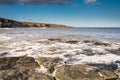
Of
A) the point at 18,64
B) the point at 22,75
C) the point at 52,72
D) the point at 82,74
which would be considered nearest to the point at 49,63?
the point at 52,72

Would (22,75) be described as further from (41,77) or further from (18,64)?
(18,64)

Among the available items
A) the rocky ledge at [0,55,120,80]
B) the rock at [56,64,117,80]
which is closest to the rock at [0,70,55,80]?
the rocky ledge at [0,55,120,80]

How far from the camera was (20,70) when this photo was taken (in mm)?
10000

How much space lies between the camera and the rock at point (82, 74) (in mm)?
9167

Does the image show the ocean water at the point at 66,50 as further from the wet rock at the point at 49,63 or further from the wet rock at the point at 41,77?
the wet rock at the point at 41,77

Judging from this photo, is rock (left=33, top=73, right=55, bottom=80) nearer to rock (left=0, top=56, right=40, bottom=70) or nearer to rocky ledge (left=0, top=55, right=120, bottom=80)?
rocky ledge (left=0, top=55, right=120, bottom=80)

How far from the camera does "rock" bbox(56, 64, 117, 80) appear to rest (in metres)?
9.17

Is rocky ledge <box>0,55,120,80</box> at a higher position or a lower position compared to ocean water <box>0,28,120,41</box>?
higher

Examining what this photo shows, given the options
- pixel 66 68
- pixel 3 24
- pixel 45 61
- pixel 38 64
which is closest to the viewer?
pixel 66 68

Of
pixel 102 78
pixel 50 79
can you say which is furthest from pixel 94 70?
pixel 50 79

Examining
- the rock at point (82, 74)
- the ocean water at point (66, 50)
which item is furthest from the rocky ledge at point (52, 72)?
the ocean water at point (66, 50)

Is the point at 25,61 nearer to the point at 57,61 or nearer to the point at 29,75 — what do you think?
the point at 57,61

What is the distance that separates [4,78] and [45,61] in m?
3.86

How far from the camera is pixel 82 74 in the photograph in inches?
374
